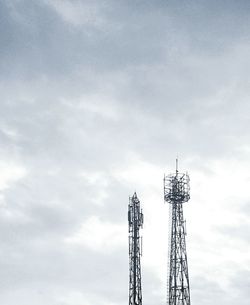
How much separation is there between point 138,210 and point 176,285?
36.0 feet

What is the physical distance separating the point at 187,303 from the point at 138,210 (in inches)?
534

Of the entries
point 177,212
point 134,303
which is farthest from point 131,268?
point 177,212

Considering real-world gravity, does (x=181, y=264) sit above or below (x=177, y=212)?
below

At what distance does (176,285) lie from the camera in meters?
74.2

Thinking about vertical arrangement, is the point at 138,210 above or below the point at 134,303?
above

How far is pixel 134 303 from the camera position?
70750mm

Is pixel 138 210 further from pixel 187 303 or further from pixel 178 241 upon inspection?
pixel 187 303

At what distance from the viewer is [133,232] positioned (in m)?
73.9

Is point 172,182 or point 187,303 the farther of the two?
point 172,182

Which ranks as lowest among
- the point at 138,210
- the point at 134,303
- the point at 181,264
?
the point at 134,303

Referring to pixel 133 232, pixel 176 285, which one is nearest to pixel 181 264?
pixel 176 285

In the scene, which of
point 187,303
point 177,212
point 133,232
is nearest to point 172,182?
point 177,212

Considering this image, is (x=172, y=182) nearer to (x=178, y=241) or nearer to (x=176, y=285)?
(x=178, y=241)

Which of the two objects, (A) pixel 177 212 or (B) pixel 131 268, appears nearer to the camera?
(B) pixel 131 268
